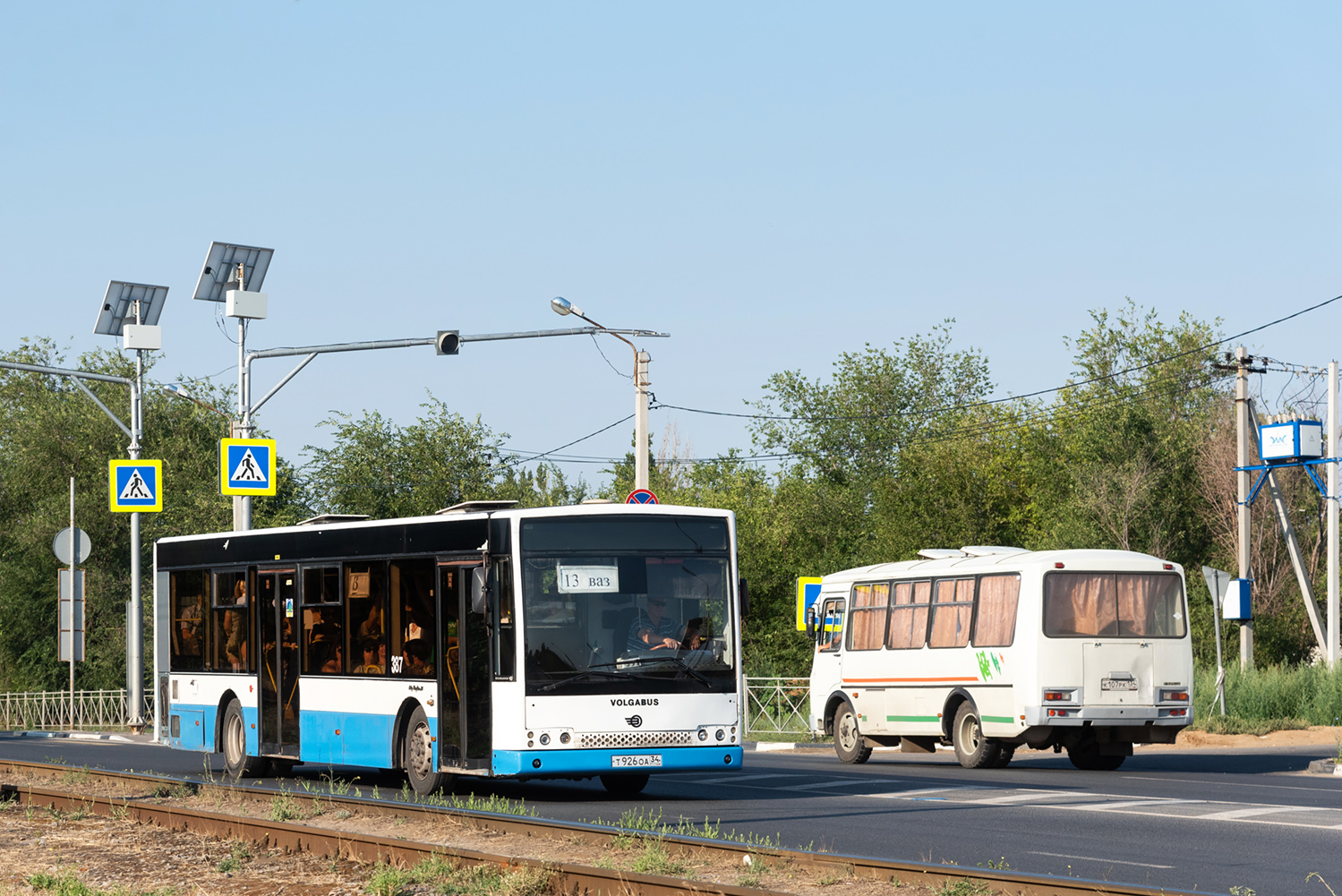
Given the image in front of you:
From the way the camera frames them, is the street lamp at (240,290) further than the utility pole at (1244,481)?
No

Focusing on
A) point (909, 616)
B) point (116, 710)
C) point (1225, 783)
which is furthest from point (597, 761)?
point (116, 710)

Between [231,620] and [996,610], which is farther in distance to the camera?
[996,610]

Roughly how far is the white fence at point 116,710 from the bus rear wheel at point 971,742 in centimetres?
1022

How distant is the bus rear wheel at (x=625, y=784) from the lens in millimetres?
19359

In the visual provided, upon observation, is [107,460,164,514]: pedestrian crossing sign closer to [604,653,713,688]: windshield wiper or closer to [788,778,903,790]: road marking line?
[788,778,903,790]: road marking line

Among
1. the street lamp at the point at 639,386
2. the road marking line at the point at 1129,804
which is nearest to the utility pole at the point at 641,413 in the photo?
the street lamp at the point at 639,386

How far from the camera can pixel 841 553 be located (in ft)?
208

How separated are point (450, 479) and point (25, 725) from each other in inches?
676

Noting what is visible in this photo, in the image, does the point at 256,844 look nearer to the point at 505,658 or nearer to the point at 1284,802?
the point at 505,658

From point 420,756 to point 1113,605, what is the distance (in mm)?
9817

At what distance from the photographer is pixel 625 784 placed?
19578 mm

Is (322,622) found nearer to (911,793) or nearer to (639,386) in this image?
(911,793)

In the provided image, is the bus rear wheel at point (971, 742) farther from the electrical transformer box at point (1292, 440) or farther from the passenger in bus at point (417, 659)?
the electrical transformer box at point (1292, 440)

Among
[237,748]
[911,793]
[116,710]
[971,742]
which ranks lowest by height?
[116,710]
